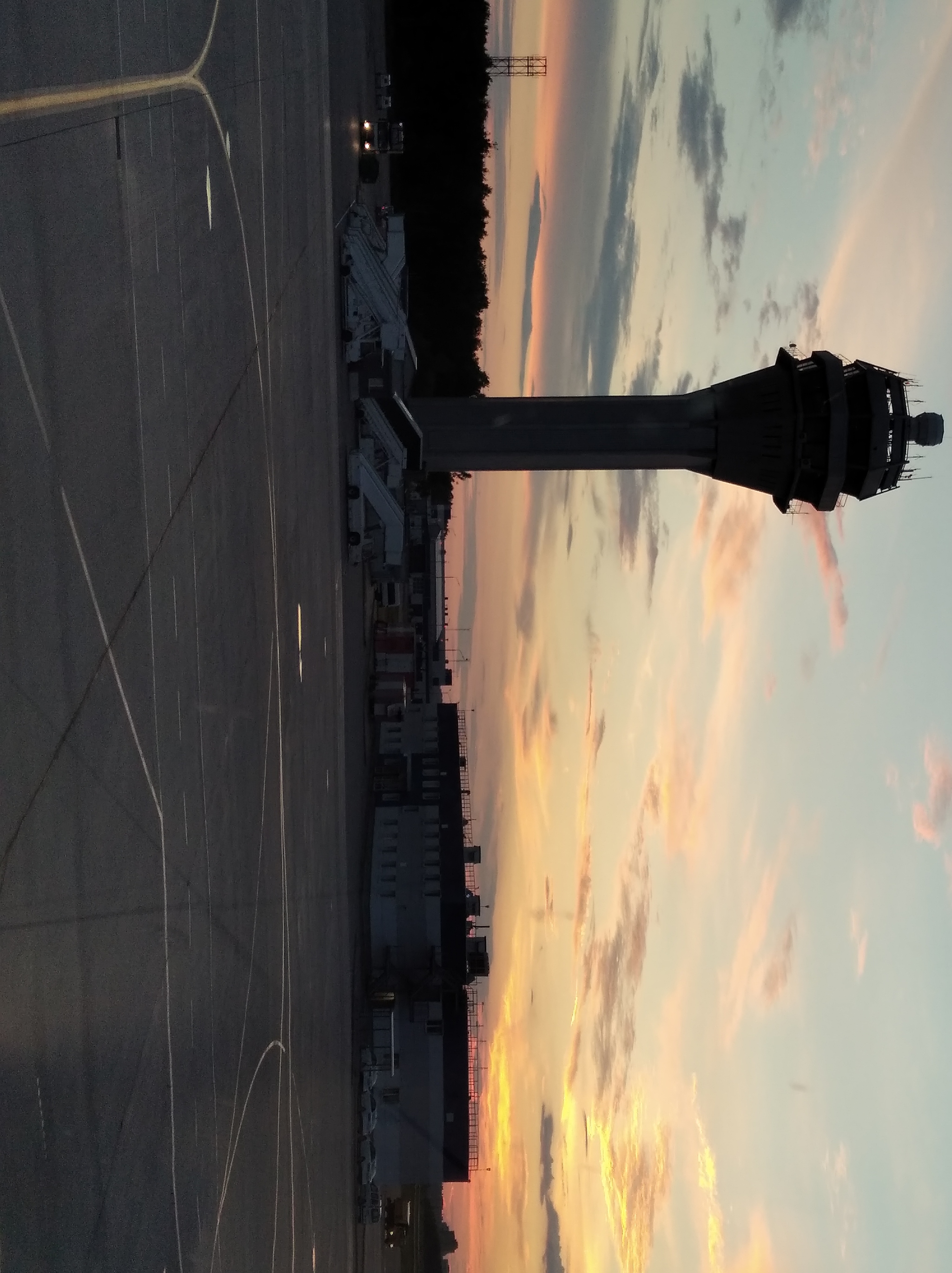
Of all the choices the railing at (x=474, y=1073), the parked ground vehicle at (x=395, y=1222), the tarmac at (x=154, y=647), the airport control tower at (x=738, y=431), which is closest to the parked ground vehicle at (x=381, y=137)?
the airport control tower at (x=738, y=431)

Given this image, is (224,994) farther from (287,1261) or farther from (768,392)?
(768,392)

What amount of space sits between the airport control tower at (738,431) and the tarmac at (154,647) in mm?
8749

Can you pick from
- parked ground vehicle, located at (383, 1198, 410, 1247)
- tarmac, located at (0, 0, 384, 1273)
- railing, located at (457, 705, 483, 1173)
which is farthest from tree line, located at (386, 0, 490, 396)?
parked ground vehicle, located at (383, 1198, 410, 1247)

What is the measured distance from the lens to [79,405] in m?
10.7

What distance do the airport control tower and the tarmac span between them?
28.7ft

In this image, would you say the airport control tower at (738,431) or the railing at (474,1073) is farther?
the railing at (474,1073)

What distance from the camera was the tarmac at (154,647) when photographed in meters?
9.38

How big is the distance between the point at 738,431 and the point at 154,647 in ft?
82.2

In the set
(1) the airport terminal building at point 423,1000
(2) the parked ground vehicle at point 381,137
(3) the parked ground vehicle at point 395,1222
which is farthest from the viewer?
(3) the parked ground vehicle at point 395,1222

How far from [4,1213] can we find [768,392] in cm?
3077

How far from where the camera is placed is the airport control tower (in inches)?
1264

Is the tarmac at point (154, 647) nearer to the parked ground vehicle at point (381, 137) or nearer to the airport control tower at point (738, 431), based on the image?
the airport control tower at point (738, 431)

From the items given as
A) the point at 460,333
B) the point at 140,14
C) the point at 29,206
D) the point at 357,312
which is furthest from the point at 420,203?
the point at 29,206

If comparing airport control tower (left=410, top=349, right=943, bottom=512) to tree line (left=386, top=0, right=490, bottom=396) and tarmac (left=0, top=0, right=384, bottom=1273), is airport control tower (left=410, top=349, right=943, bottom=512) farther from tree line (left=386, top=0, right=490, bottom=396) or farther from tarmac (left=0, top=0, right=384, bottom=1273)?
tree line (left=386, top=0, right=490, bottom=396)
